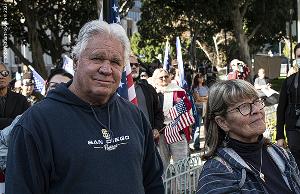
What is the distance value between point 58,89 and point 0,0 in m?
20.5

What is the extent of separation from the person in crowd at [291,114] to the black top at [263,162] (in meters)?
2.99

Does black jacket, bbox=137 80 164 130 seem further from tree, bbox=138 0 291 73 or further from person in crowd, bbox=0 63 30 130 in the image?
tree, bbox=138 0 291 73

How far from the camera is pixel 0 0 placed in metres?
22.1

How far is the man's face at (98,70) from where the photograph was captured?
2.63 m

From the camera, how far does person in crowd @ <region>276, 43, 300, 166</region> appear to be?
5863mm

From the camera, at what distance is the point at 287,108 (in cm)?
617

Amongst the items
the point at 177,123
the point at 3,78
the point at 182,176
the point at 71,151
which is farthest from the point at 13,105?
the point at 177,123

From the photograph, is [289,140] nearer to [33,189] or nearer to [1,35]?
[33,189]

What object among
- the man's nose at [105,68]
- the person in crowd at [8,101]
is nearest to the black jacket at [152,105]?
the person in crowd at [8,101]

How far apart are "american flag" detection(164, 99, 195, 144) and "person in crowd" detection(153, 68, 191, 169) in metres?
0.08

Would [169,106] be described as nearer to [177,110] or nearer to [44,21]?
[177,110]

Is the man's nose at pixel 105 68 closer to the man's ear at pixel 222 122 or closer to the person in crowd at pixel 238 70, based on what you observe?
the man's ear at pixel 222 122

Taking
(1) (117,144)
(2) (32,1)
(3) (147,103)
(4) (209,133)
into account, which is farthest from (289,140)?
(2) (32,1)

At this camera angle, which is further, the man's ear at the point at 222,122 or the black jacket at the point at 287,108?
the black jacket at the point at 287,108
